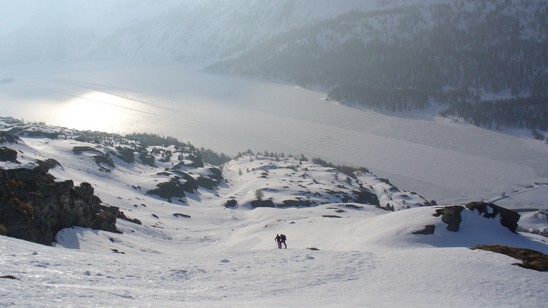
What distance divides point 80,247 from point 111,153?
433 ft

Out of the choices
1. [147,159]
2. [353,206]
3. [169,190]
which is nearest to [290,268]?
[353,206]

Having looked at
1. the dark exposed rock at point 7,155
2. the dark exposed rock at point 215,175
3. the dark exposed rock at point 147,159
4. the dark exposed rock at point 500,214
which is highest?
the dark exposed rock at point 7,155

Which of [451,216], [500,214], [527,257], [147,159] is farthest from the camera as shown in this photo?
[147,159]

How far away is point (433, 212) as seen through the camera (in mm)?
58719

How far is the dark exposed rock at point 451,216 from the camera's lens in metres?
56.3

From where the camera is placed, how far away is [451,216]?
5712 centimetres

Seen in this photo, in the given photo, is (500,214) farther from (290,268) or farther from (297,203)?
(297,203)

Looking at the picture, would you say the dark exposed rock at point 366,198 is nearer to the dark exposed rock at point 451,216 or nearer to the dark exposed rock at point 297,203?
the dark exposed rock at point 297,203

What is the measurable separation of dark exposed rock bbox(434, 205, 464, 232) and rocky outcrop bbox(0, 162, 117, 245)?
4026cm

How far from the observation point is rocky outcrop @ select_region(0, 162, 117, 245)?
41.1 meters

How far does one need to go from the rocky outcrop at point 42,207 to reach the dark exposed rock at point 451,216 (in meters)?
40.3

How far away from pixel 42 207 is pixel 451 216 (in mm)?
44617

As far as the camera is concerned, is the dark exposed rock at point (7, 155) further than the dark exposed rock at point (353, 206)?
No

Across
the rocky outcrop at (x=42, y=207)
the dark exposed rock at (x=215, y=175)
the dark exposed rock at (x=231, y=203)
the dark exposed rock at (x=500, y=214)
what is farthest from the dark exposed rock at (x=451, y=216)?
A: the dark exposed rock at (x=215, y=175)
